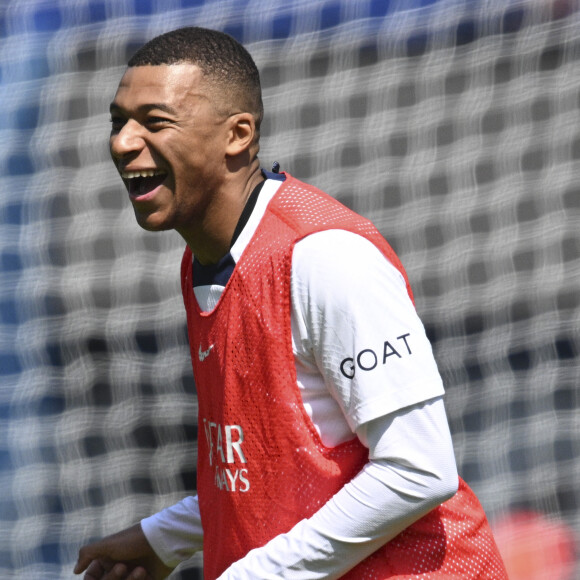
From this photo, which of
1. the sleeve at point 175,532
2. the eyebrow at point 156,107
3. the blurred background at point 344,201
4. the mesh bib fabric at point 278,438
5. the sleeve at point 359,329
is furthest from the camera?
the blurred background at point 344,201

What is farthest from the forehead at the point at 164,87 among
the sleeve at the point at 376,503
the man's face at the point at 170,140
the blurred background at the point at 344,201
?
the blurred background at the point at 344,201

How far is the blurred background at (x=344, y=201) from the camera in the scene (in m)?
3.69

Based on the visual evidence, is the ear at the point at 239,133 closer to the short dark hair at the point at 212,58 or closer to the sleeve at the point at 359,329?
the short dark hair at the point at 212,58

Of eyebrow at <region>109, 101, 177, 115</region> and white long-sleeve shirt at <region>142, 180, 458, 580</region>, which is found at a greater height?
eyebrow at <region>109, 101, 177, 115</region>

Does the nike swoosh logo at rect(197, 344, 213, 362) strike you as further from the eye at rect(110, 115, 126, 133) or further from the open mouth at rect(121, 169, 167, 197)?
the eye at rect(110, 115, 126, 133)

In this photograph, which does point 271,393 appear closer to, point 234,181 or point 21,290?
point 234,181

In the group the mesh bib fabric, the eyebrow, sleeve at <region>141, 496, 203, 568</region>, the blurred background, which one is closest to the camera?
the mesh bib fabric

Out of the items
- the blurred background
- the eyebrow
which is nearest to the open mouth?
the eyebrow

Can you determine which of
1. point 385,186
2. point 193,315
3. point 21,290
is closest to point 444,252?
point 385,186

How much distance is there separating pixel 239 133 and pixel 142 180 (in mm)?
185

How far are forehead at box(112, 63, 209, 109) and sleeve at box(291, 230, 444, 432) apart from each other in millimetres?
359

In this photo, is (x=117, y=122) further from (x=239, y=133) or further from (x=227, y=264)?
(x=227, y=264)

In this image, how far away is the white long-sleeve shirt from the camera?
1.34 m

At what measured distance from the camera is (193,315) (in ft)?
5.61
